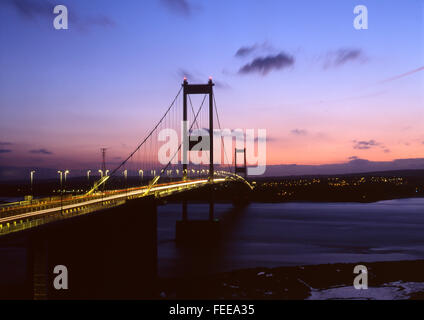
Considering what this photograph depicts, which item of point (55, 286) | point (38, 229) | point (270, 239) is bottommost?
point (270, 239)

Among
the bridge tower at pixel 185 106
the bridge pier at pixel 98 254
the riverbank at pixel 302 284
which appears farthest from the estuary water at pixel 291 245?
the bridge tower at pixel 185 106

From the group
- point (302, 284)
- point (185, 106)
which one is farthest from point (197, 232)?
point (302, 284)

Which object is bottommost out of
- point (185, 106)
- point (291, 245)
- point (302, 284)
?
point (291, 245)

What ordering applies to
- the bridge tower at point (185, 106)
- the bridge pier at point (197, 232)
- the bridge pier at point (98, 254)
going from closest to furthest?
the bridge pier at point (98, 254), the bridge pier at point (197, 232), the bridge tower at point (185, 106)

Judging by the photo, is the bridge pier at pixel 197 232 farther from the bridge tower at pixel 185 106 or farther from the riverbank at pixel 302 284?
the riverbank at pixel 302 284

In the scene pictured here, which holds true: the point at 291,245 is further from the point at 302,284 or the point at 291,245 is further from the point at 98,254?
the point at 98,254

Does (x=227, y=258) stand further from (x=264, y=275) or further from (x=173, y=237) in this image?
(x=173, y=237)
